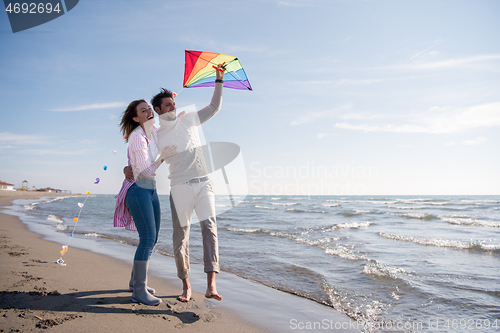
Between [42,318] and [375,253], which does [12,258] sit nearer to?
[42,318]

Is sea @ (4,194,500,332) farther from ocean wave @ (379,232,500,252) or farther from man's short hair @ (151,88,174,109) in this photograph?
man's short hair @ (151,88,174,109)

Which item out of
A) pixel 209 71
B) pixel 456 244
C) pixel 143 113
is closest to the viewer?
pixel 143 113

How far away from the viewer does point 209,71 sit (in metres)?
3.21

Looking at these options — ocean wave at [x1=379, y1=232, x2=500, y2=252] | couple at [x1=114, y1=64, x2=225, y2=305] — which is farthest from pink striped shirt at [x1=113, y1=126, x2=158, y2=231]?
ocean wave at [x1=379, y1=232, x2=500, y2=252]

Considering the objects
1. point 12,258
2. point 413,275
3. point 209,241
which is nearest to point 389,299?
point 413,275

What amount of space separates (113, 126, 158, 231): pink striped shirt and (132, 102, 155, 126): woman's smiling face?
10 cm

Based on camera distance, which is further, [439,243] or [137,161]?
[439,243]

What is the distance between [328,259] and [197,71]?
4.61 m

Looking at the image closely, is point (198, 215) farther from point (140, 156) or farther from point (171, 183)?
point (140, 156)

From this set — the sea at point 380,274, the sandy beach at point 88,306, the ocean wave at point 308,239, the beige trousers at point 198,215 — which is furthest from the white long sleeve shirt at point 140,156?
the ocean wave at point 308,239

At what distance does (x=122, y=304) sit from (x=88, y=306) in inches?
11.1

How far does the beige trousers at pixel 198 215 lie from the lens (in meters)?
2.70

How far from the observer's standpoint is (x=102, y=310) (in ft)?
8.03

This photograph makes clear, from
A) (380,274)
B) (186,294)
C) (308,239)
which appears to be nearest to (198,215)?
(186,294)
